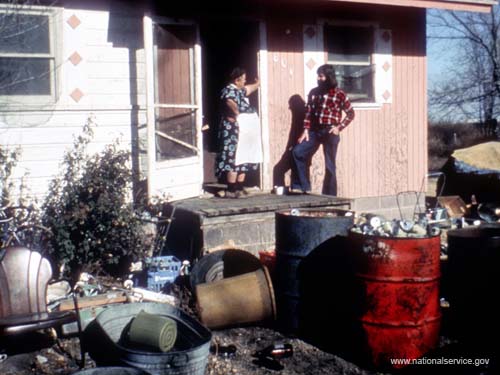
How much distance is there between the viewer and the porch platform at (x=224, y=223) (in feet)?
24.9

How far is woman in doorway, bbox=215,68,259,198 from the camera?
8695mm

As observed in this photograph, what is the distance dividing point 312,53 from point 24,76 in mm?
3992

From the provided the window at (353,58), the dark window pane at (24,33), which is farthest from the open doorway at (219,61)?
the dark window pane at (24,33)

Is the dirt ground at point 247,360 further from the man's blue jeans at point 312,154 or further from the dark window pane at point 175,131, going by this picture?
the man's blue jeans at point 312,154

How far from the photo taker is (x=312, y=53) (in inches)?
388

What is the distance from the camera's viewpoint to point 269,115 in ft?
31.3

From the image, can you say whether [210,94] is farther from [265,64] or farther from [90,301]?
[90,301]

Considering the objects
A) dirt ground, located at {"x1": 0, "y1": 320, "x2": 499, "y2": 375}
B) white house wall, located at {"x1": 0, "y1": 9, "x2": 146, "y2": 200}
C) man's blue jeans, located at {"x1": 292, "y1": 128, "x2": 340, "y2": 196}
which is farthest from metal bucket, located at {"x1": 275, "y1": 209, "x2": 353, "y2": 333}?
white house wall, located at {"x1": 0, "y1": 9, "x2": 146, "y2": 200}

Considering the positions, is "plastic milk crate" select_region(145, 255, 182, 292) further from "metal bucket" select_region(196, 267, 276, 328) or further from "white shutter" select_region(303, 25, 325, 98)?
"white shutter" select_region(303, 25, 325, 98)

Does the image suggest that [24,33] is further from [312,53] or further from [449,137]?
[449,137]

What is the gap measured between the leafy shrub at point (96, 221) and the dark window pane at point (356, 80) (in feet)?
12.3

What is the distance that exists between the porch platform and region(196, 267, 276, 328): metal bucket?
51.7 inches

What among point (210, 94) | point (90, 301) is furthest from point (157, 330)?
point (210, 94)

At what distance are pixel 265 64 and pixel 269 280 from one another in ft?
13.4
